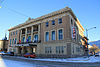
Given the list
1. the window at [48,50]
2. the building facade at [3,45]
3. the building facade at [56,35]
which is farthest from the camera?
the building facade at [3,45]

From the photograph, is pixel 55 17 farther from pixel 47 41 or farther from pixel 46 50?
pixel 46 50

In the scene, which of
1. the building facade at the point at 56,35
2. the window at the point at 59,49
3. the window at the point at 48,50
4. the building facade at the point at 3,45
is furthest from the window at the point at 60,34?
the building facade at the point at 3,45

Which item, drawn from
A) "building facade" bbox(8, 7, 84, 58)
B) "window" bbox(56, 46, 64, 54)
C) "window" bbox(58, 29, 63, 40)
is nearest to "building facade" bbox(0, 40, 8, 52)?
"building facade" bbox(8, 7, 84, 58)

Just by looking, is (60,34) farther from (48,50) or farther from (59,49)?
(48,50)

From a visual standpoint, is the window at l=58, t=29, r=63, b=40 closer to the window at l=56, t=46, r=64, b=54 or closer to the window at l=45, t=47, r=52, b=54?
the window at l=56, t=46, r=64, b=54

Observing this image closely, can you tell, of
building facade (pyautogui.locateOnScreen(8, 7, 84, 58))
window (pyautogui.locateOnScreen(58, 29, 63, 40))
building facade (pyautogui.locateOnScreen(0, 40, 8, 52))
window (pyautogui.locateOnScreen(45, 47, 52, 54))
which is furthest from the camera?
building facade (pyautogui.locateOnScreen(0, 40, 8, 52))

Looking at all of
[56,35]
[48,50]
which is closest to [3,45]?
[48,50]

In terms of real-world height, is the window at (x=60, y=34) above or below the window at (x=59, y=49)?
above

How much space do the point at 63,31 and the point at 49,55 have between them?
28.7 ft

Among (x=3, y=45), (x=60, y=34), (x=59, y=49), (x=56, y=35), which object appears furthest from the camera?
(x=3, y=45)

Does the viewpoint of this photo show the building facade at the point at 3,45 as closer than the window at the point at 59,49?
No

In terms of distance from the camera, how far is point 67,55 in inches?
995

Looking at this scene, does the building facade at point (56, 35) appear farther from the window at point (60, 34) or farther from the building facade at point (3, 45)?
the building facade at point (3, 45)

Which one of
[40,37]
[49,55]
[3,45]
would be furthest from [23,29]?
[3,45]
